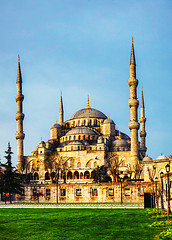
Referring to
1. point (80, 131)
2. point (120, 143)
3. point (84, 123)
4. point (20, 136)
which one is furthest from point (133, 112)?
point (84, 123)

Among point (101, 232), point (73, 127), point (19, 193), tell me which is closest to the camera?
point (101, 232)

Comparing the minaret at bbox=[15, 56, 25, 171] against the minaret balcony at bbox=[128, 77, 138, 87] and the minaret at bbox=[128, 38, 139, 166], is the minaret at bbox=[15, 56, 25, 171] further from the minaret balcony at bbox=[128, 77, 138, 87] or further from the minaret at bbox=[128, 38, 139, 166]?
the minaret balcony at bbox=[128, 77, 138, 87]

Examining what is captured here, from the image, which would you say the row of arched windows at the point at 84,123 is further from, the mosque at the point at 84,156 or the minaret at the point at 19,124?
the minaret at the point at 19,124

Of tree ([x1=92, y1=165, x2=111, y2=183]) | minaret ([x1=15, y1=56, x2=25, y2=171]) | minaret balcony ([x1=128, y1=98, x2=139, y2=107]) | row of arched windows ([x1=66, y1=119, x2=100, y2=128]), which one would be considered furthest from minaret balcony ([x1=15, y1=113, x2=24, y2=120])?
minaret balcony ([x1=128, y1=98, x2=139, y2=107])

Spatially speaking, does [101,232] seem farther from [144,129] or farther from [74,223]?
[144,129]

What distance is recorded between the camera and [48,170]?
200 ft

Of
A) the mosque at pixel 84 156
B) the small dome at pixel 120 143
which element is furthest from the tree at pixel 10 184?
the small dome at pixel 120 143

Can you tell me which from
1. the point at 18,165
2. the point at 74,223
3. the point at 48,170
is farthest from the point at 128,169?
the point at 74,223

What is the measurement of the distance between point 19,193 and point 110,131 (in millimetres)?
30453

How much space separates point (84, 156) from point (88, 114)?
14813mm

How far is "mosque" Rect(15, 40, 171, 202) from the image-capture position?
41.7m

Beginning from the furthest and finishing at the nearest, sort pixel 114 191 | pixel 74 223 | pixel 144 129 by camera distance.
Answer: pixel 144 129 → pixel 114 191 → pixel 74 223

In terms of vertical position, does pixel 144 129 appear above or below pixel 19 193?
above

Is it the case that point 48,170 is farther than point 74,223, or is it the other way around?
point 48,170
